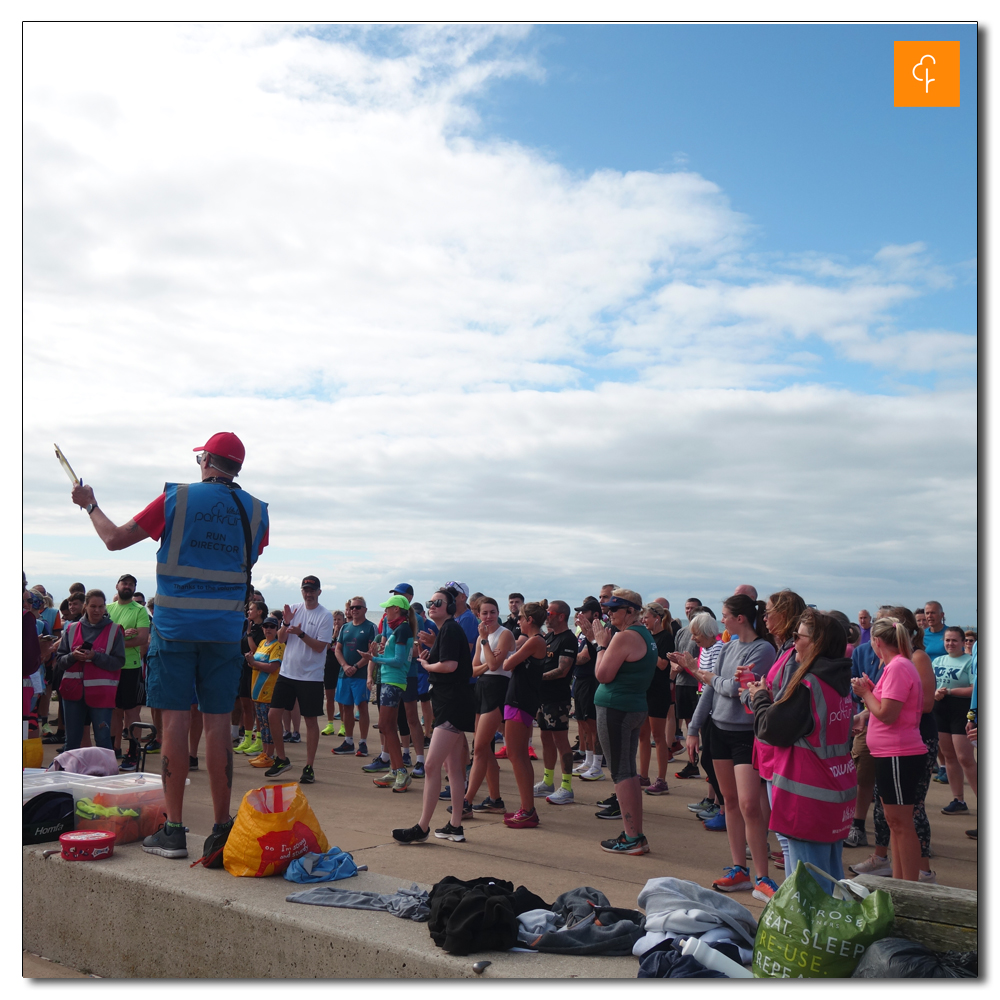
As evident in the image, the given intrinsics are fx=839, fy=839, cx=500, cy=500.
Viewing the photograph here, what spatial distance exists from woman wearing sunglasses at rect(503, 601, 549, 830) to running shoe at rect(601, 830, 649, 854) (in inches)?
38.1

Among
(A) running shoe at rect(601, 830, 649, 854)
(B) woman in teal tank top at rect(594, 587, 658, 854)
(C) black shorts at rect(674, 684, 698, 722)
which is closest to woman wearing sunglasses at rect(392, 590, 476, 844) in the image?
(B) woman in teal tank top at rect(594, 587, 658, 854)

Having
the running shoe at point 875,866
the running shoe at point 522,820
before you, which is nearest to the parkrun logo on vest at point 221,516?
the running shoe at point 522,820

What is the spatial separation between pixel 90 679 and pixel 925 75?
328 inches

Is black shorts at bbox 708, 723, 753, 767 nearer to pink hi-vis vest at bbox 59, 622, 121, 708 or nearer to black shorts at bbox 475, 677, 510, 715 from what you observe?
black shorts at bbox 475, 677, 510, 715

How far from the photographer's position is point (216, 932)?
3773mm

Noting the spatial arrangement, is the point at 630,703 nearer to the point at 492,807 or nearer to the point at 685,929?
the point at 492,807

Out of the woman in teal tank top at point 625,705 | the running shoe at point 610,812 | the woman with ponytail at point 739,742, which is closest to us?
the woman with ponytail at point 739,742

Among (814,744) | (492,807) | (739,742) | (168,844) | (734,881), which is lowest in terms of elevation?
(492,807)

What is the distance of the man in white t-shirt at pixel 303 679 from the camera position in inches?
357

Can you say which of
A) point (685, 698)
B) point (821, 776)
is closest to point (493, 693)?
point (685, 698)

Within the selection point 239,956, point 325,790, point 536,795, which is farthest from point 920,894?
point 325,790

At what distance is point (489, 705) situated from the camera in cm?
750

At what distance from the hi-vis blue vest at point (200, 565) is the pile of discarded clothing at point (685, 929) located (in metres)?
2.49

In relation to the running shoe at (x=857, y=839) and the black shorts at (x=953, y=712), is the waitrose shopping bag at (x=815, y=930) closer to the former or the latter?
the running shoe at (x=857, y=839)
